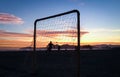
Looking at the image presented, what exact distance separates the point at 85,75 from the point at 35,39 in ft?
12.8

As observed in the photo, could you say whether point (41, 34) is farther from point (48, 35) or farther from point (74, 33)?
point (74, 33)

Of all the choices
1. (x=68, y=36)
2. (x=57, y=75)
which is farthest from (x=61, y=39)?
(x=57, y=75)

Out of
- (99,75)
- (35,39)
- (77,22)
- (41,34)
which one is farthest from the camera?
(41,34)

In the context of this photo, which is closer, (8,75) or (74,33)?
(74,33)

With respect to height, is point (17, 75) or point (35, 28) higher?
point (35, 28)

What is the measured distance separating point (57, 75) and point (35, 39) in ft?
9.47

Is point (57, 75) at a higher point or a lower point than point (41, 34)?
lower

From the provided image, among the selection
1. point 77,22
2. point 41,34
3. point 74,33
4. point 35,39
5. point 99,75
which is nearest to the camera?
point 77,22

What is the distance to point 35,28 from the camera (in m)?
14.6

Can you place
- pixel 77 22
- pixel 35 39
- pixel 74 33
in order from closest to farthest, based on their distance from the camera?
pixel 77 22 → pixel 74 33 → pixel 35 39

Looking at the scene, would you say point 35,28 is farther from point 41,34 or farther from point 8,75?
point 8,75

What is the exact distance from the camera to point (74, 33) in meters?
11.5

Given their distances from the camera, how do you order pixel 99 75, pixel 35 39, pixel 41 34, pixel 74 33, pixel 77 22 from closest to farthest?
1. pixel 77 22
2. pixel 74 33
3. pixel 99 75
4. pixel 35 39
5. pixel 41 34

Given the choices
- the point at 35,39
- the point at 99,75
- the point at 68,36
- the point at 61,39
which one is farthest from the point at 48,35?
the point at 99,75
